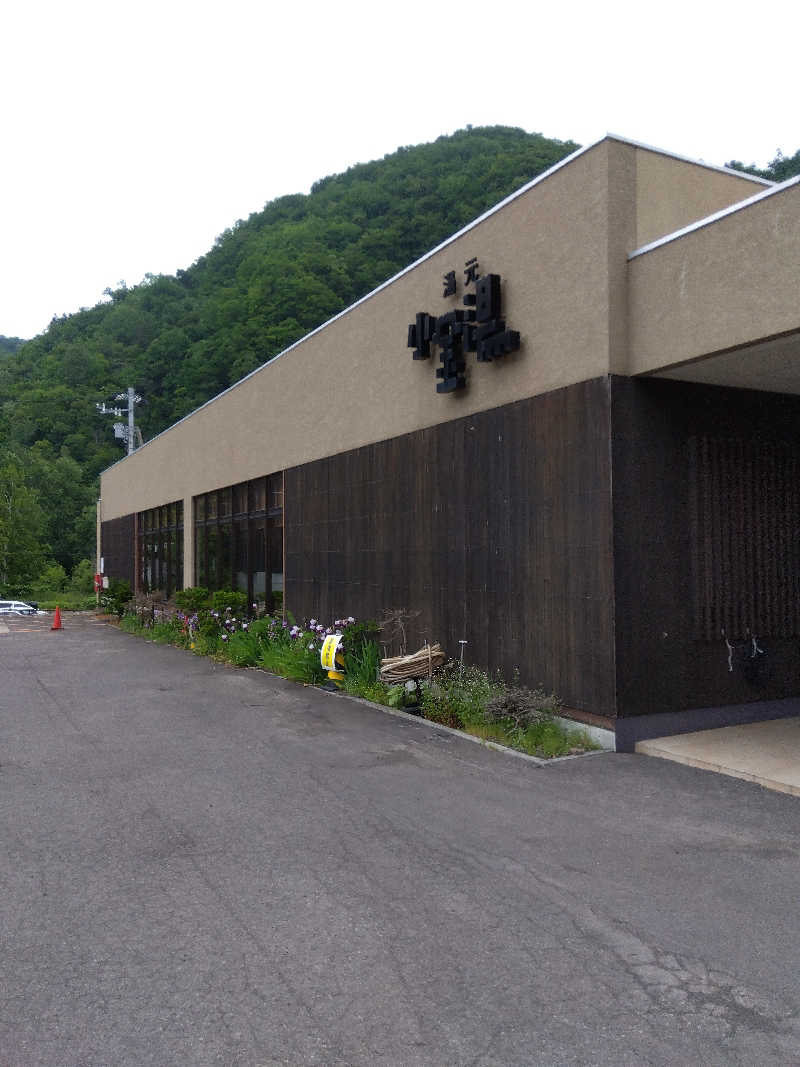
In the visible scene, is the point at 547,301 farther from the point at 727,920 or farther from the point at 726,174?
the point at 727,920

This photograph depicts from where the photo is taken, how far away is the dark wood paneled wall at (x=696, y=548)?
329 inches

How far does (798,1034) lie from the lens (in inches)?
130

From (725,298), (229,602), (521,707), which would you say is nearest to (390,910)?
(521,707)

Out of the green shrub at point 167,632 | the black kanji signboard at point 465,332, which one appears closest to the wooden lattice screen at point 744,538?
the black kanji signboard at point 465,332

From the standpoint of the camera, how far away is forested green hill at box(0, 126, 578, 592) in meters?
50.5

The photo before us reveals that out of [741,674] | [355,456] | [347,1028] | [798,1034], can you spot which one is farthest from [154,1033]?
[355,456]

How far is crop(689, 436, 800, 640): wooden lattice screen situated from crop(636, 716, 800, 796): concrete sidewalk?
0.99m

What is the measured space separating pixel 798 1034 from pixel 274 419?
52.1ft

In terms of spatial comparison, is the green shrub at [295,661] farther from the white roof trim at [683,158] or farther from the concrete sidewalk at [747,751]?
the white roof trim at [683,158]

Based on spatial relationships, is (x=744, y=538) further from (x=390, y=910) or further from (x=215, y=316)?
(x=215, y=316)

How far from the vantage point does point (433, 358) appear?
1173 centimetres

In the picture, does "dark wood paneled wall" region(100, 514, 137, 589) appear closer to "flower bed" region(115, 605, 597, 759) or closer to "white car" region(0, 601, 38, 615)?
"white car" region(0, 601, 38, 615)

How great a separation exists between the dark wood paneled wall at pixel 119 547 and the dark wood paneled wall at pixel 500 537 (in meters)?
19.3

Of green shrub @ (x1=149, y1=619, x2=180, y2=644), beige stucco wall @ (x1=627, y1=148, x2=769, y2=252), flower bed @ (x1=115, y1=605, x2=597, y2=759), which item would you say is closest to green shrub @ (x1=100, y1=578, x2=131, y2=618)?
green shrub @ (x1=149, y1=619, x2=180, y2=644)
